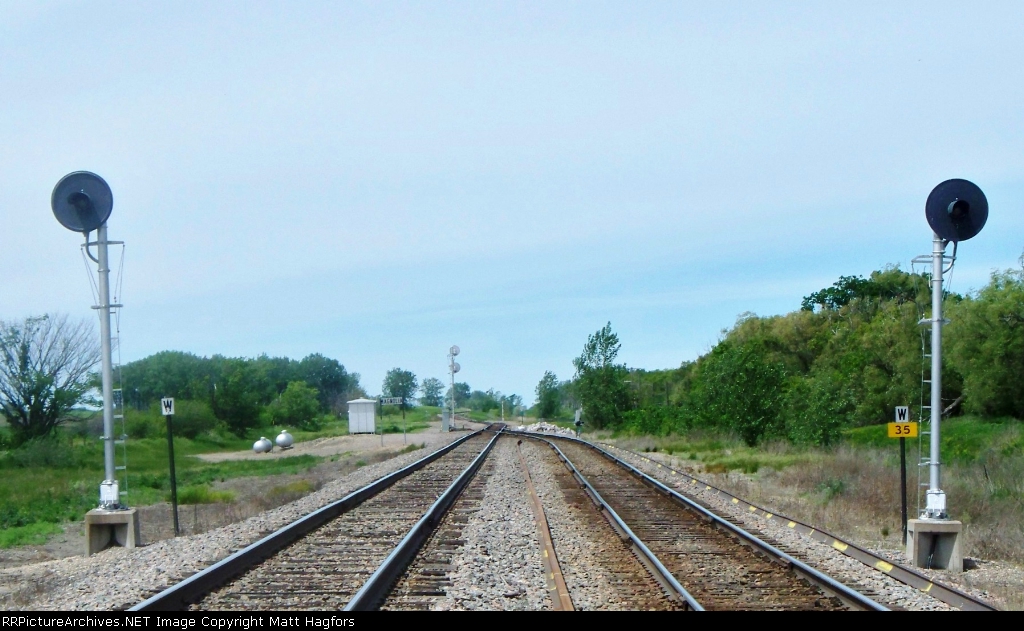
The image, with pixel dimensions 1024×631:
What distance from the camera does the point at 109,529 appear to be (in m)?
13.8

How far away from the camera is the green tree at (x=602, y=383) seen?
76.9 meters

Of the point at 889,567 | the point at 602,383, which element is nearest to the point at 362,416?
the point at 602,383

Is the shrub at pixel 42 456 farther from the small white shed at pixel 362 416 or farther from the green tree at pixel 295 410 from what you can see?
the green tree at pixel 295 410

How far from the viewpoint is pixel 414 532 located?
12914 millimetres

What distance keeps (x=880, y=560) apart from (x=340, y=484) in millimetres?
16644

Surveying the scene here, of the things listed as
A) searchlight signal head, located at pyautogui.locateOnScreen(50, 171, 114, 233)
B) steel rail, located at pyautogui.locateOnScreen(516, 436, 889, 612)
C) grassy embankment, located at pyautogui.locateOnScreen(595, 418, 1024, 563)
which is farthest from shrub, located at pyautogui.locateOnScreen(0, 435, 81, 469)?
steel rail, located at pyautogui.locateOnScreen(516, 436, 889, 612)

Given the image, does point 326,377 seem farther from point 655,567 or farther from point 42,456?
point 655,567

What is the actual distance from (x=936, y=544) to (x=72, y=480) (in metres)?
34.2

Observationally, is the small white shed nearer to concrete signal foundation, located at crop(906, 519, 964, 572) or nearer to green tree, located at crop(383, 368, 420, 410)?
concrete signal foundation, located at crop(906, 519, 964, 572)

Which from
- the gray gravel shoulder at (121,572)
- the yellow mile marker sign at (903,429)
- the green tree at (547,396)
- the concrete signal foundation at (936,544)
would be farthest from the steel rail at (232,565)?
the green tree at (547,396)

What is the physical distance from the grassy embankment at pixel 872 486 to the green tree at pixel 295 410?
80931 millimetres

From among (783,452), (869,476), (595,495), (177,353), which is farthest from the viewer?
(177,353)
